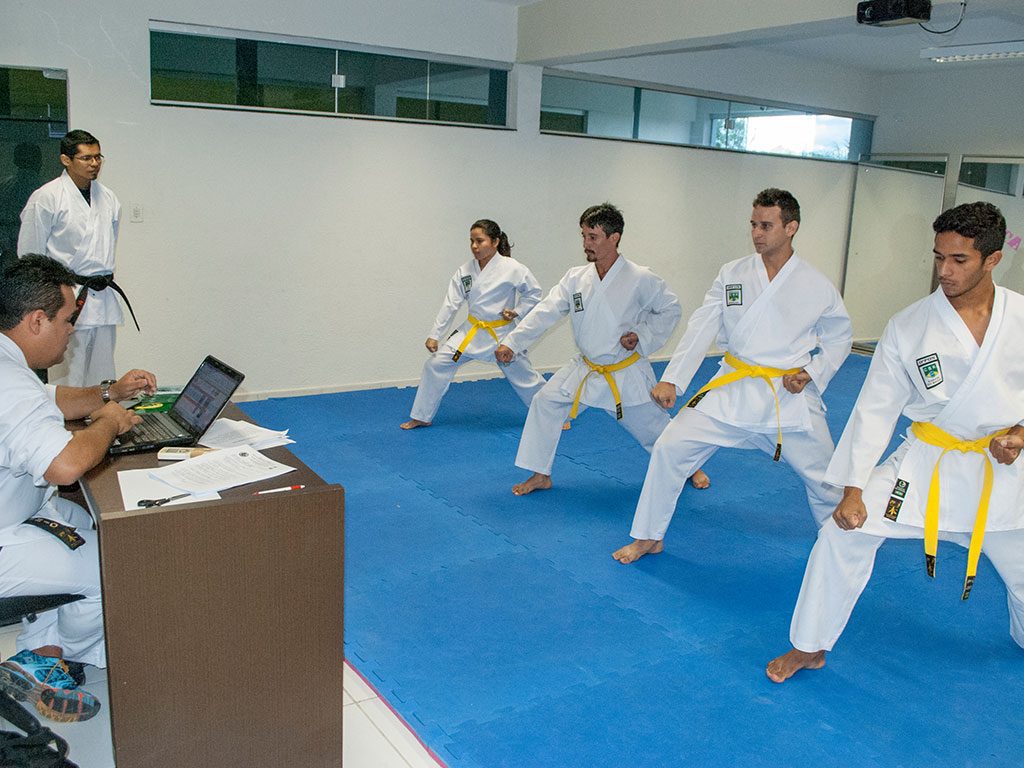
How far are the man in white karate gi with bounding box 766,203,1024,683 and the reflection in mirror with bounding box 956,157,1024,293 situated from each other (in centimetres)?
537

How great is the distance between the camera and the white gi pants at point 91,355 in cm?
423

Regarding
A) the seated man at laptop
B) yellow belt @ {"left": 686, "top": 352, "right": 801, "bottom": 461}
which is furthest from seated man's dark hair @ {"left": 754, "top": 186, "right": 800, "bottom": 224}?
the seated man at laptop

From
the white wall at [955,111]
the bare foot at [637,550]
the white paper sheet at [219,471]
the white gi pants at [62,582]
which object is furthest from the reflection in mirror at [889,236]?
the white gi pants at [62,582]

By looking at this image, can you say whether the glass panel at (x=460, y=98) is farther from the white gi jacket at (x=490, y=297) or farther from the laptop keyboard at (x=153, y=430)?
the laptop keyboard at (x=153, y=430)

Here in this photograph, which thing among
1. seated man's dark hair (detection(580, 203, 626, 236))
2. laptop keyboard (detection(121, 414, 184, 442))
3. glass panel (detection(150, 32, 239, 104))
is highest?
glass panel (detection(150, 32, 239, 104))

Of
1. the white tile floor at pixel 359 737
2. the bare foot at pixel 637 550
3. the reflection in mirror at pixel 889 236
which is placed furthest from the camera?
the reflection in mirror at pixel 889 236

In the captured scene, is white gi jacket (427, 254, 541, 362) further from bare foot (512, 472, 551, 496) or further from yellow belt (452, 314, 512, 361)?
bare foot (512, 472, 551, 496)

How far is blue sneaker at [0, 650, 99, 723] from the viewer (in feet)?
6.96

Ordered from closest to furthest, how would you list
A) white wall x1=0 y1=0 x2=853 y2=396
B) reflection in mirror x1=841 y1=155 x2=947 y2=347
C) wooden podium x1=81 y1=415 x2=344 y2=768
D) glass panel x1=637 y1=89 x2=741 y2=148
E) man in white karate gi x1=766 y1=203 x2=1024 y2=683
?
wooden podium x1=81 y1=415 x2=344 y2=768 < man in white karate gi x1=766 y1=203 x2=1024 y2=683 < white wall x1=0 y1=0 x2=853 y2=396 < glass panel x1=637 y1=89 x2=741 y2=148 < reflection in mirror x1=841 y1=155 x2=947 y2=347

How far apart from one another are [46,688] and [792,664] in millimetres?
1923

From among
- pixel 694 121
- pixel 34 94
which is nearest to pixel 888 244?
pixel 694 121

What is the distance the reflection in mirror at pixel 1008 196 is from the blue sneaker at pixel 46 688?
7056 mm

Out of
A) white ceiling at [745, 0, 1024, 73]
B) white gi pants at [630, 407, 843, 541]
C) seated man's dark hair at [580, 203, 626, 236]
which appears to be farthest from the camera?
white ceiling at [745, 0, 1024, 73]

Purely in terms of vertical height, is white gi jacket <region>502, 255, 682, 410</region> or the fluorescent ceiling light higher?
the fluorescent ceiling light
